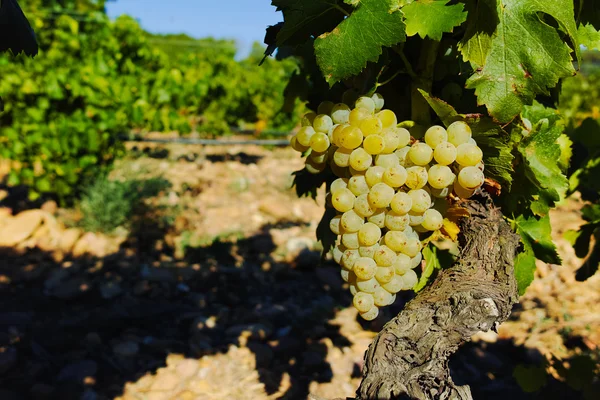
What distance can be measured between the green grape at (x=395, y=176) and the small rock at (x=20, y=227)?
4.08 meters

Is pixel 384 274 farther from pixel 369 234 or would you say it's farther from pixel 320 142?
pixel 320 142

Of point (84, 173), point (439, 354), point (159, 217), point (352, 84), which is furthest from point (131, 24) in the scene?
point (439, 354)

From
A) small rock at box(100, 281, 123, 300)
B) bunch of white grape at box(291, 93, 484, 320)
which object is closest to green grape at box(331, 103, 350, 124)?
bunch of white grape at box(291, 93, 484, 320)

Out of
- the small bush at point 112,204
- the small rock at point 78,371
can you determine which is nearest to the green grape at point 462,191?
the small rock at point 78,371

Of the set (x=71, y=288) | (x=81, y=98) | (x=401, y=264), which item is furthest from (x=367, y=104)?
(x=81, y=98)

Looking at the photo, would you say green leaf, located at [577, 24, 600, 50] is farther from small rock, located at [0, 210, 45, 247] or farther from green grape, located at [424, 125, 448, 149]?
small rock, located at [0, 210, 45, 247]

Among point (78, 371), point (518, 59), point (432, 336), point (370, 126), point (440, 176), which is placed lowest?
point (78, 371)

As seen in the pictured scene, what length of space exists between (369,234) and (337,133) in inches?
9.0

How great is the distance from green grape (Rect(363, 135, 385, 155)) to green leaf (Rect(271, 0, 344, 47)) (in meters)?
0.27

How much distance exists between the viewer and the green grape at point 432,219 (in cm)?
118

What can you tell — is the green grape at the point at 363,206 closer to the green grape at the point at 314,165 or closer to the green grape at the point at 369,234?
the green grape at the point at 369,234

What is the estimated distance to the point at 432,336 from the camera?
3.58ft

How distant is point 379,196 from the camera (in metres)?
1.11

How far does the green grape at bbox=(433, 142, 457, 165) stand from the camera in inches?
43.3
